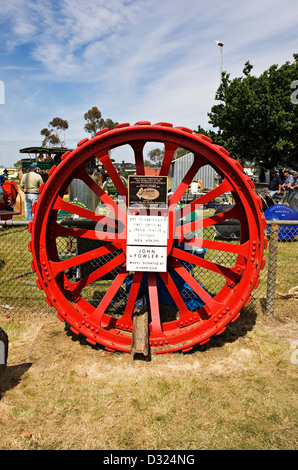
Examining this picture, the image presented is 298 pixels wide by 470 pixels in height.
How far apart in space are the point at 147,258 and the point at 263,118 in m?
26.5

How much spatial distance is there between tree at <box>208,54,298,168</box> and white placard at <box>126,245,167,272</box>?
25.4 m

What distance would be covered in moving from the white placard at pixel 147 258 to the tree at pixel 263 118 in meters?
25.4

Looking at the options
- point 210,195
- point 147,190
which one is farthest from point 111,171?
point 210,195

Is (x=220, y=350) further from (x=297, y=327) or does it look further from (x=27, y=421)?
(x=27, y=421)

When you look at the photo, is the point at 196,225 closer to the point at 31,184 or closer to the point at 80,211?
the point at 80,211

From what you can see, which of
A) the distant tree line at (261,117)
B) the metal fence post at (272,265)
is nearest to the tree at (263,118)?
the distant tree line at (261,117)

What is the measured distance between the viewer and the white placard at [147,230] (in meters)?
3.55

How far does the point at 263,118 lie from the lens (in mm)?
26859

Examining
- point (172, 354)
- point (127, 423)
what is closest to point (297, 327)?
point (172, 354)

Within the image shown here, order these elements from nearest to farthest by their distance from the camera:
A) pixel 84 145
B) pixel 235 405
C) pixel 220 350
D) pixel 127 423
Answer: pixel 127 423, pixel 235 405, pixel 84 145, pixel 220 350

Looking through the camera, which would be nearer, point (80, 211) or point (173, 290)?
point (80, 211)

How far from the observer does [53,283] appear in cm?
363
